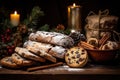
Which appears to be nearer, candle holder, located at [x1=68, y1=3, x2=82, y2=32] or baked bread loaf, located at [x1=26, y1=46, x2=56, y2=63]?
baked bread loaf, located at [x1=26, y1=46, x2=56, y2=63]

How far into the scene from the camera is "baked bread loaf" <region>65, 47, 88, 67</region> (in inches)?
54.3

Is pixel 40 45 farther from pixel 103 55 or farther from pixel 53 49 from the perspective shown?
pixel 103 55

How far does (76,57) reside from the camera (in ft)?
4.58

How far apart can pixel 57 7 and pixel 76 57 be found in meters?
0.78

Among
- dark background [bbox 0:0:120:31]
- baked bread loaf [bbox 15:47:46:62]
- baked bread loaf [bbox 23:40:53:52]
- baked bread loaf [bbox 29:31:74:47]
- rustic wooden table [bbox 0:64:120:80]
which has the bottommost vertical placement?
rustic wooden table [bbox 0:64:120:80]

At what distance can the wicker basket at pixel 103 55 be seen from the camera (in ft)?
4.63

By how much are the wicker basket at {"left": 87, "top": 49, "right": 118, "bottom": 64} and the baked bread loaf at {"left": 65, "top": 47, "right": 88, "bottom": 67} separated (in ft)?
0.20

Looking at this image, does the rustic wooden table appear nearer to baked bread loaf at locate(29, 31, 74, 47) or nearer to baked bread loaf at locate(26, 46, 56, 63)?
baked bread loaf at locate(26, 46, 56, 63)

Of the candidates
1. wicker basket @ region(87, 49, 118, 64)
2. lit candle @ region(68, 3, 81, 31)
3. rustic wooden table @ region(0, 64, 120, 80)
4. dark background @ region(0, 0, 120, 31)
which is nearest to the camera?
rustic wooden table @ region(0, 64, 120, 80)

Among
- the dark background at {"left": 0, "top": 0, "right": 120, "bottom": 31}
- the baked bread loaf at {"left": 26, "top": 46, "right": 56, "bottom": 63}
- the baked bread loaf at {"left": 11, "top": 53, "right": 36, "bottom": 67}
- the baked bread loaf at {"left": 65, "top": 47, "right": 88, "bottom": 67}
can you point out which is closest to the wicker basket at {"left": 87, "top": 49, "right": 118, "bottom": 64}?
the baked bread loaf at {"left": 65, "top": 47, "right": 88, "bottom": 67}
